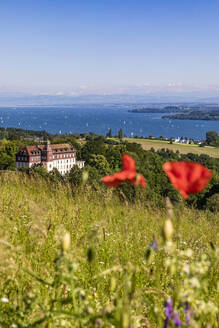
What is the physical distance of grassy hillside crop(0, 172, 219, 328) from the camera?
4.09 ft

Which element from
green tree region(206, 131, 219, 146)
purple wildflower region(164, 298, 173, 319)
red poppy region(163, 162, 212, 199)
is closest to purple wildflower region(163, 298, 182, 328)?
purple wildflower region(164, 298, 173, 319)

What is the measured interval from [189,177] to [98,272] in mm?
2010

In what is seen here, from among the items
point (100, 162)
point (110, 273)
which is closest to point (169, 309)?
point (110, 273)

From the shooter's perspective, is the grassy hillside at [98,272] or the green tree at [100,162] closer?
the grassy hillside at [98,272]

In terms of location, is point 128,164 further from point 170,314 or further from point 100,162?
point 100,162

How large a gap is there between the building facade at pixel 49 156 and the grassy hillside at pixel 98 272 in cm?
6521

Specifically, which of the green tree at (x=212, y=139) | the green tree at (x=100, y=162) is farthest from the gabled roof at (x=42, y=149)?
the green tree at (x=212, y=139)

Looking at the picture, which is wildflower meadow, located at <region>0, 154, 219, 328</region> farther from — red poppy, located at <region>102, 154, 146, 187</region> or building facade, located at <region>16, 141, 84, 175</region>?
building facade, located at <region>16, 141, 84, 175</region>

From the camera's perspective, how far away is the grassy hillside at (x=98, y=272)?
4.09 feet

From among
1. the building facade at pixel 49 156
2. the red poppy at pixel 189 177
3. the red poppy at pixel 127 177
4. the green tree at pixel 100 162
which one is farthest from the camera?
the building facade at pixel 49 156

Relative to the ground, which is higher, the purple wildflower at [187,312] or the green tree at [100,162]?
the purple wildflower at [187,312]

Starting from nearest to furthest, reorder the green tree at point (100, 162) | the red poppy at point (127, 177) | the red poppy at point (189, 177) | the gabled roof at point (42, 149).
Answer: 1. the red poppy at point (189, 177)
2. the red poppy at point (127, 177)
3. the green tree at point (100, 162)
4. the gabled roof at point (42, 149)

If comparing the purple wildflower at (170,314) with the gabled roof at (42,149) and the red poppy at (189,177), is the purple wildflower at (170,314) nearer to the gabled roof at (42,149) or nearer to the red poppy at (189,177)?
the red poppy at (189,177)

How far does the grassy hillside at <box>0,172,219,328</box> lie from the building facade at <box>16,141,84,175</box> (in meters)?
65.2
